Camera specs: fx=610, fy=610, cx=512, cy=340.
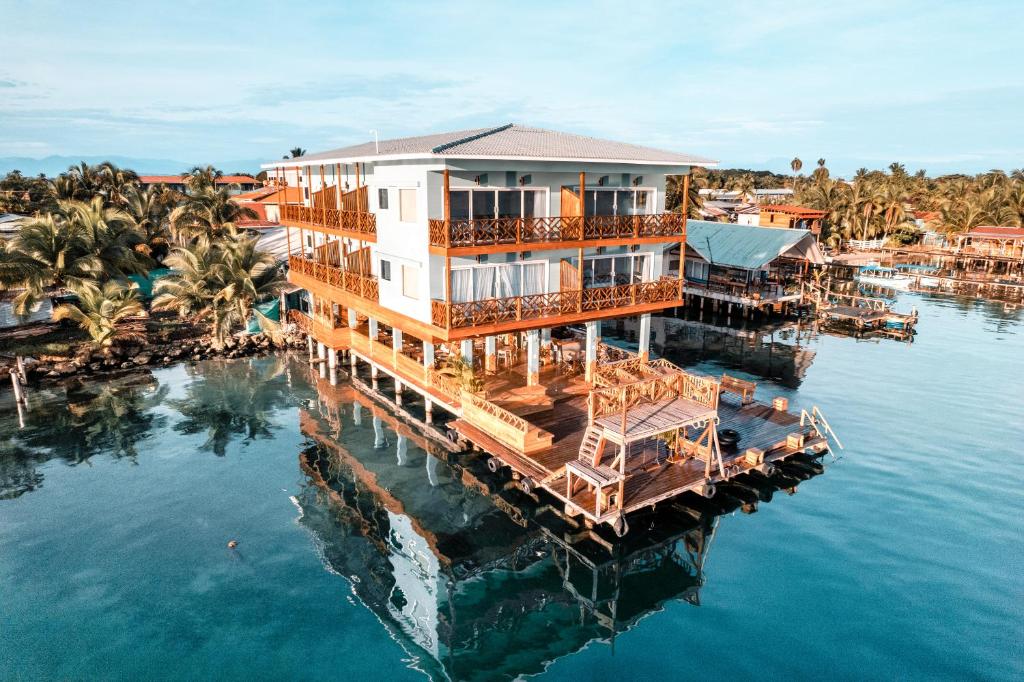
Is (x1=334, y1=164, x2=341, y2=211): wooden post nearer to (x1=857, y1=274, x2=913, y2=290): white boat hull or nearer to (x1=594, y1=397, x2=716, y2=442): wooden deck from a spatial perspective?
(x1=594, y1=397, x2=716, y2=442): wooden deck

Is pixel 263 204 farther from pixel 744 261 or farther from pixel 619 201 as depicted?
pixel 619 201

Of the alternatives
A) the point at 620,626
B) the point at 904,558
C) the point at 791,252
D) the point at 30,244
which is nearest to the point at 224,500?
the point at 620,626

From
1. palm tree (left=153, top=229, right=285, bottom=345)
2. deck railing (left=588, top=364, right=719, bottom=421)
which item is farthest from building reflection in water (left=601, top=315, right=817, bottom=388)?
palm tree (left=153, top=229, right=285, bottom=345)

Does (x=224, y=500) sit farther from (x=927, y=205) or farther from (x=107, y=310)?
(x=927, y=205)

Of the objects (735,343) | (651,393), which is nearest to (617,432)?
(651,393)

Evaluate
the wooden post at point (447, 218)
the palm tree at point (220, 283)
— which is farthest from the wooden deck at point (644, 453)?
the palm tree at point (220, 283)

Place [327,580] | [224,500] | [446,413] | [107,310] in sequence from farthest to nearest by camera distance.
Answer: [107,310] → [446,413] → [224,500] → [327,580]
